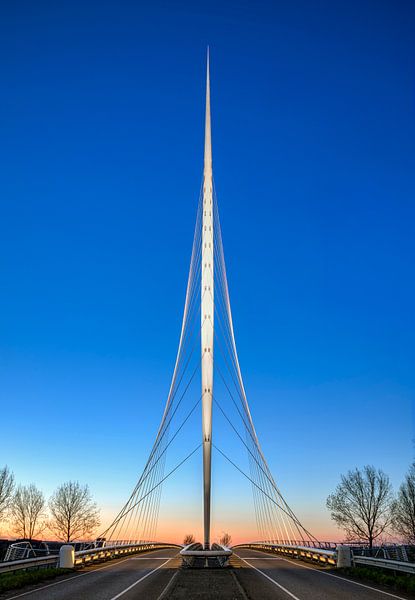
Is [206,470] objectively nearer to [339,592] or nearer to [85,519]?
[339,592]

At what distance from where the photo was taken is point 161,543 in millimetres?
54375

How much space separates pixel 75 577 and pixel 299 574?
7375 mm

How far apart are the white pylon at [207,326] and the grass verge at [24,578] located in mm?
13686

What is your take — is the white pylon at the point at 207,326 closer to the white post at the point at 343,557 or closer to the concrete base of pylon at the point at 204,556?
the concrete base of pylon at the point at 204,556

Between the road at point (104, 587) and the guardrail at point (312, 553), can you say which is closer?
the road at point (104, 587)

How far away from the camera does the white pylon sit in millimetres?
31859

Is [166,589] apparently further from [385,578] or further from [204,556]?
[204,556]

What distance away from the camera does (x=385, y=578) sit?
16.6 m

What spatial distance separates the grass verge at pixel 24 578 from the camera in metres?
15.0

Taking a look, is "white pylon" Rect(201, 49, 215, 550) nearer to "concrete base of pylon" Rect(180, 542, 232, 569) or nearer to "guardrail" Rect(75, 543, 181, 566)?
"guardrail" Rect(75, 543, 181, 566)

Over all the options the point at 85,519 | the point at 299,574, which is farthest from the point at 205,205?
the point at 85,519

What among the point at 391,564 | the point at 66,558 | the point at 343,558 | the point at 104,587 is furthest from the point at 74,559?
the point at 391,564

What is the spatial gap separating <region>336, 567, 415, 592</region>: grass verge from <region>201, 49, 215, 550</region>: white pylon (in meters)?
11.6

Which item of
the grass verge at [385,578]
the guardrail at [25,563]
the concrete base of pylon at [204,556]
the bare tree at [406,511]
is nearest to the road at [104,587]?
the guardrail at [25,563]
